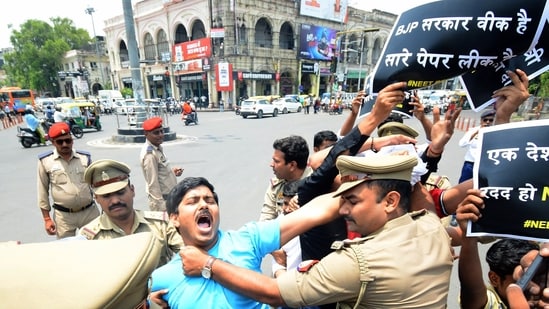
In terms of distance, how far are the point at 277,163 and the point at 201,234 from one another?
968 millimetres

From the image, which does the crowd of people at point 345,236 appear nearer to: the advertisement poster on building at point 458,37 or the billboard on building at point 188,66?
the advertisement poster on building at point 458,37

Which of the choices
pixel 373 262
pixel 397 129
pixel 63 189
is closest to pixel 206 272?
pixel 373 262

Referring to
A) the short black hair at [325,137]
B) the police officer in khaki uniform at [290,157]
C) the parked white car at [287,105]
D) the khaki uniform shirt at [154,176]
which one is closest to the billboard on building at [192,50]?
the parked white car at [287,105]

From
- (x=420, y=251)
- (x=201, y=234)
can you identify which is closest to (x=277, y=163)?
(x=201, y=234)

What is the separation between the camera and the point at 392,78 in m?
1.56

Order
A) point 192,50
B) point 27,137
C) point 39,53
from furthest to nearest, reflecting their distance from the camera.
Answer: point 39,53
point 192,50
point 27,137

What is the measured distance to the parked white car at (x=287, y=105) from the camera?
2406 cm

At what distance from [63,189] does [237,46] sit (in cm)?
2715

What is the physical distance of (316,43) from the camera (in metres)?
33.7

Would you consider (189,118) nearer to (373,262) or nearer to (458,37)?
(458,37)

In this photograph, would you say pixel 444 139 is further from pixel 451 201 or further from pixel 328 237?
pixel 328 237

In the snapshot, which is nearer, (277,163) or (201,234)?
(201,234)

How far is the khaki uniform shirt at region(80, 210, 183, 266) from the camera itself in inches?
81.7

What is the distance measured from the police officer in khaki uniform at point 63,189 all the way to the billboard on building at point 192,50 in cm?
2741
